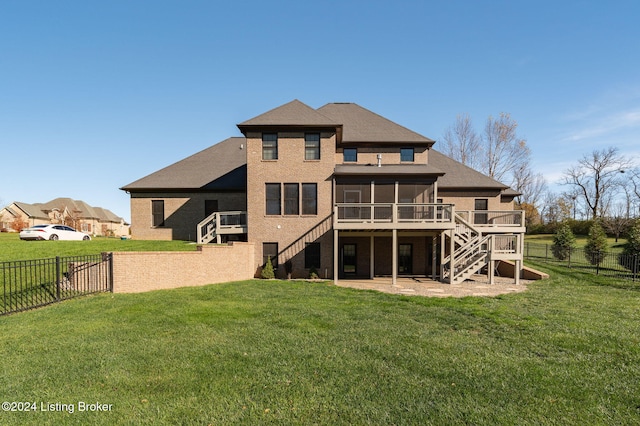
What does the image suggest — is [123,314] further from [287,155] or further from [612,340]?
[612,340]

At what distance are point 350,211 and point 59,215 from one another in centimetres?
6667

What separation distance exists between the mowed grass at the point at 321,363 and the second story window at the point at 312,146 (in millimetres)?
9927

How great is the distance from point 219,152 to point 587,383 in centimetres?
2518

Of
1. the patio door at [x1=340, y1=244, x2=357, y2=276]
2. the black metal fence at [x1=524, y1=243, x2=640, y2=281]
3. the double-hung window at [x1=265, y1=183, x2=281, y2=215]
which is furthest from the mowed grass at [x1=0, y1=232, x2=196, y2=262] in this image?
→ the black metal fence at [x1=524, y1=243, x2=640, y2=281]

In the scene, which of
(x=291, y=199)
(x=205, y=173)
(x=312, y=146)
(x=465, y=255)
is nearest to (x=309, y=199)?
(x=291, y=199)

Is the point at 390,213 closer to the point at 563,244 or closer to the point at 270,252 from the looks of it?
the point at 270,252

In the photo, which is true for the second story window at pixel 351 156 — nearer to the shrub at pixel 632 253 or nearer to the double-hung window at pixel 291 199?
the double-hung window at pixel 291 199

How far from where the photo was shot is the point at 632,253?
1883 centimetres

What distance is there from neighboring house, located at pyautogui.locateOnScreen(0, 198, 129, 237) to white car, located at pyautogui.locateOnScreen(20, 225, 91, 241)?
2374 cm

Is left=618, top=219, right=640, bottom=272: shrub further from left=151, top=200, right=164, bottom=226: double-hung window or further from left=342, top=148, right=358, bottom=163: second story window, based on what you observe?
left=151, top=200, right=164, bottom=226: double-hung window

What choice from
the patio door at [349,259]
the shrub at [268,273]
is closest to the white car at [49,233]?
the shrub at [268,273]

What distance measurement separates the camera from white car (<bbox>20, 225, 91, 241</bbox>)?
826 inches

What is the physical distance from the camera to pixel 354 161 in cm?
2008

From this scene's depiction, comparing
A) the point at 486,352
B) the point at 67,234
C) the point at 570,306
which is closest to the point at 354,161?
the point at 570,306
